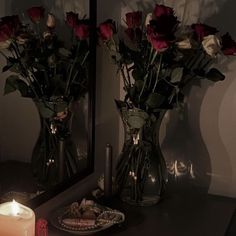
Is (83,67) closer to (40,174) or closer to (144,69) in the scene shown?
(144,69)

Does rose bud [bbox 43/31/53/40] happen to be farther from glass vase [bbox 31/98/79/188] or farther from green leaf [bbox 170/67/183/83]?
green leaf [bbox 170/67/183/83]

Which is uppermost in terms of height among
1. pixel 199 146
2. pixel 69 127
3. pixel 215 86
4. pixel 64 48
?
pixel 64 48

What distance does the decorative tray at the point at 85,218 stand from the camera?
4.38 ft

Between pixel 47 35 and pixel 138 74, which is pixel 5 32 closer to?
pixel 47 35

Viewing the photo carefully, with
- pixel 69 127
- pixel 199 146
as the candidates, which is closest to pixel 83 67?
pixel 69 127

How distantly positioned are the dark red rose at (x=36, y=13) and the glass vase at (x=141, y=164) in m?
0.40

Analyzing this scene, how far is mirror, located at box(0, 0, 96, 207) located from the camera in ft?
4.14

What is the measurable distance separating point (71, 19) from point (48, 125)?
33 cm

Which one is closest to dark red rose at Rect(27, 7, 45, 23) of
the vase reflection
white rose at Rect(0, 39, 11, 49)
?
white rose at Rect(0, 39, 11, 49)

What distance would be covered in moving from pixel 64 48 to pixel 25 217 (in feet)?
2.04

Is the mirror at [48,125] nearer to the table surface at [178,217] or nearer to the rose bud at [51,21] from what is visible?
the rose bud at [51,21]

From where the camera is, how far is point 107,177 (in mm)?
1560

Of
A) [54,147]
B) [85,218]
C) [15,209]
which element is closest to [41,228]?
[15,209]

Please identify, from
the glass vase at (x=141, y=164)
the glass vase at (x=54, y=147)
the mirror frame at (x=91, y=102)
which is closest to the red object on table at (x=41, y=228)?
the glass vase at (x=54, y=147)
